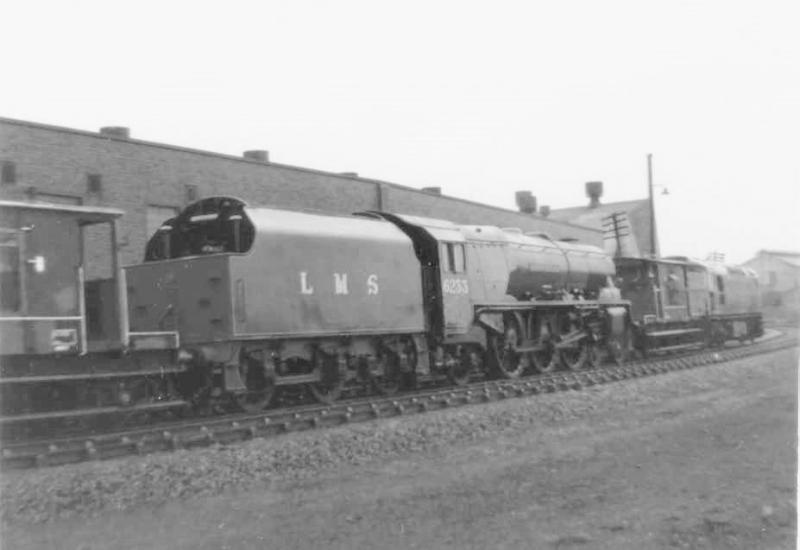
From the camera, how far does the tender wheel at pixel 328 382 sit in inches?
550

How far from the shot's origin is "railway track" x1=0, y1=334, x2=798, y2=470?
9414mm

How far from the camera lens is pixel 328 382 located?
1409cm

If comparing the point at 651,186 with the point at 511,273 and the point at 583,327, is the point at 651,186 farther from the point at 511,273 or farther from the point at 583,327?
the point at 511,273

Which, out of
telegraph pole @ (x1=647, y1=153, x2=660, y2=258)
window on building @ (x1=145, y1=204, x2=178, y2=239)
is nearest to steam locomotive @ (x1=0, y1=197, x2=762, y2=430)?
window on building @ (x1=145, y1=204, x2=178, y2=239)

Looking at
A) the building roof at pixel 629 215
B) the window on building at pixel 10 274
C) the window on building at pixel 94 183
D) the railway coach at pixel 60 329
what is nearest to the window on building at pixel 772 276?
the building roof at pixel 629 215

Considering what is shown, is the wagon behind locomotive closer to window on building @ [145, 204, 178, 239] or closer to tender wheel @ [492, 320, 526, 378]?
tender wheel @ [492, 320, 526, 378]

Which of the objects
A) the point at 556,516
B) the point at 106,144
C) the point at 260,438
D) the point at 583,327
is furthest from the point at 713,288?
the point at 556,516

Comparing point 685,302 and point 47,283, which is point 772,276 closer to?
point 685,302

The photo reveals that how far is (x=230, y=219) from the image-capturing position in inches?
515

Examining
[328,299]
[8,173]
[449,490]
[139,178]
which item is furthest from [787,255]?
[8,173]

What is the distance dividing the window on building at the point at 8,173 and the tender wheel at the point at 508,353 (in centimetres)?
1026

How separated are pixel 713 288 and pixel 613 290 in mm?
8922

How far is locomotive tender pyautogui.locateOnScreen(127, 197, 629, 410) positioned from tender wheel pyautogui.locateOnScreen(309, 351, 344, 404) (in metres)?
0.02

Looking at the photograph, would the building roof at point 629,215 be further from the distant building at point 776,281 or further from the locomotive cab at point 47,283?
the locomotive cab at point 47,283
